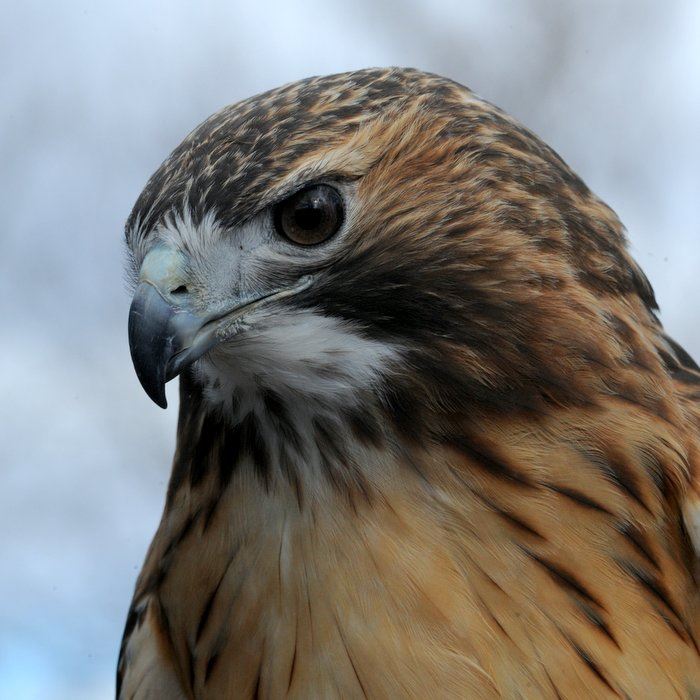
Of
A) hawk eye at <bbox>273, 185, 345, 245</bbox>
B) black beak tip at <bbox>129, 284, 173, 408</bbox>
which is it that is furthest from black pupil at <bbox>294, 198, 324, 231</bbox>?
black beak tip at <bbox>129, 284, 173, 408</bbox>

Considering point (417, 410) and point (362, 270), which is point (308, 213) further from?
point (417, 410)

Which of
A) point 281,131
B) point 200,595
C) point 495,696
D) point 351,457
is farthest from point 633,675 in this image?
point 281,131

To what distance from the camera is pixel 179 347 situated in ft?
5.22

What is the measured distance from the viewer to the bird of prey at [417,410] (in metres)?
1.66

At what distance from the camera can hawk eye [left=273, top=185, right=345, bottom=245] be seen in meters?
1.64

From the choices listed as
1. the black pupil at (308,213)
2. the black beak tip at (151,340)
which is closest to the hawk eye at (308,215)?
the black pupil at (308,213)

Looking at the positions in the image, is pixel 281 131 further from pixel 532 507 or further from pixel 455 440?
pixel 532 507

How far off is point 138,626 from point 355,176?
1.03 metres

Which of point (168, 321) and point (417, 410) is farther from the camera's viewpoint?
point (417, 410)

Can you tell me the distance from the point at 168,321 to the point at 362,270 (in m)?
0.30

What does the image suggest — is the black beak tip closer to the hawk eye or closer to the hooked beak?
the hooked beak

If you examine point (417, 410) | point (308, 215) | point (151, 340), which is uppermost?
point (308, 215)

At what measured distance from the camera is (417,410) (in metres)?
1.72

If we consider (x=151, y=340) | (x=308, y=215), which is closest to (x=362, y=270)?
(x=308, y=215)
